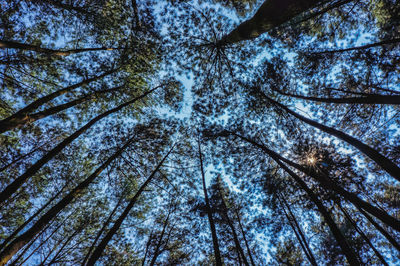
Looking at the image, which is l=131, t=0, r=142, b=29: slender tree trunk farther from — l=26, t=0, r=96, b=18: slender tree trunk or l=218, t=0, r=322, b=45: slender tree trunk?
l=218, t=0, r=322, b=45: slender tree trunk

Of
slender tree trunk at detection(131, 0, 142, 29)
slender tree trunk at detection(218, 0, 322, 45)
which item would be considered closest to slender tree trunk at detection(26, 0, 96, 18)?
slender tree trunk at detection(131, 0, 142, 29)

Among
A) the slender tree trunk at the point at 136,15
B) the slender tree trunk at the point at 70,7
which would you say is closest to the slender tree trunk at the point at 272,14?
the slender tree trunk at the point at 136,15

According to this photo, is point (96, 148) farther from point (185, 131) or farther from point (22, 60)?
point (185, 131)

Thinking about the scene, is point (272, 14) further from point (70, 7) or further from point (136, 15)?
point (70, 7)

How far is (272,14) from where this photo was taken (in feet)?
15.0

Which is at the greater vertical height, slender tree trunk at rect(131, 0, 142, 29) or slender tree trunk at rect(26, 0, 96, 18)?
slender tree trunk at rect(131, 0, 142, 29)

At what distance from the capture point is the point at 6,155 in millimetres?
7254

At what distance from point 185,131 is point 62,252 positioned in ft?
33.6

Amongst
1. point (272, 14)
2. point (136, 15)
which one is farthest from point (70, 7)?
point (272, 14)

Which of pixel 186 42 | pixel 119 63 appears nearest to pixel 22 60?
pixel 119 63

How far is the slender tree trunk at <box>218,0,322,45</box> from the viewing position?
416 centimetres

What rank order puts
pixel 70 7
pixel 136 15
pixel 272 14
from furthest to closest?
pixel 136 15
pixel 70 7
pixel 272 14

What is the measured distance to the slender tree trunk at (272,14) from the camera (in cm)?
416

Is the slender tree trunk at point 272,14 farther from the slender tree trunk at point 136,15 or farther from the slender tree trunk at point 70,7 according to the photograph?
the slender tree trunk at point 70,7
